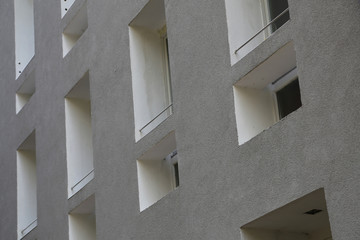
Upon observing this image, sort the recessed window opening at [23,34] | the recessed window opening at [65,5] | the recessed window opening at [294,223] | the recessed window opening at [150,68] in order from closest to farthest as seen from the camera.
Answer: the recessed window opening at [294,223] → the recessed window opening at [150,68] → the recessed window opening at [65,5] → the recessed window opening at [23,34]

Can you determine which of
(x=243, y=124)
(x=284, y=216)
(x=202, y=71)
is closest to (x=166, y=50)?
(x=202, y=71)

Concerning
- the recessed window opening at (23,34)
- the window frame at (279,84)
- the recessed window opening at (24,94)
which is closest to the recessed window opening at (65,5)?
the recessed window opening at (24,94)

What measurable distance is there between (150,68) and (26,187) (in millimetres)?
8426

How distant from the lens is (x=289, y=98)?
1343cm

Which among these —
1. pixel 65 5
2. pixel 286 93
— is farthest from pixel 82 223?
pixel 286 93

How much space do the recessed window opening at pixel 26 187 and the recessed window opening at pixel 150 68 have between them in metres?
7.07

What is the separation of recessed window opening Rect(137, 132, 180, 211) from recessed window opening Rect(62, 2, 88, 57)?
5.87 meters

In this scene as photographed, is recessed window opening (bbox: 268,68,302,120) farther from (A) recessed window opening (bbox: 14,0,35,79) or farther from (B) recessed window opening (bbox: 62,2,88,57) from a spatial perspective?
(A) recessed window opening (bbox: 14,0,35,79)

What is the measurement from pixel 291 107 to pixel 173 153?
394 cm

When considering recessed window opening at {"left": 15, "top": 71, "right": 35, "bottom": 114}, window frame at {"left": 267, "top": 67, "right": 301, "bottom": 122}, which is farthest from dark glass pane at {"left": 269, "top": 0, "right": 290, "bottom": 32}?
recessed window opening at {"left": 15, "top": 71, "right": 35, "bottom": 114}

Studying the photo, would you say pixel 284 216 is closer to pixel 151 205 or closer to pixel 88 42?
pixel 151 205

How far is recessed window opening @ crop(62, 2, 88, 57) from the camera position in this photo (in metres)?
21.3

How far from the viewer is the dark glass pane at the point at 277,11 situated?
1395 centimetres

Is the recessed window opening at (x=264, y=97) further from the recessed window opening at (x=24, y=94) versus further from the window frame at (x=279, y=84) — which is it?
the recessed window opening at (x=24, y=94)
